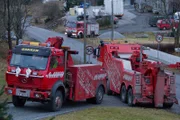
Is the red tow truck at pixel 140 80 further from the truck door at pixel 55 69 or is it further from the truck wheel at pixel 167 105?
the truck door at pixel 55 69

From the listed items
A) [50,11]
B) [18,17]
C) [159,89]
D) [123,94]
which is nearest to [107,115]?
[159,89]

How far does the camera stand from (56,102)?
61.1 feet

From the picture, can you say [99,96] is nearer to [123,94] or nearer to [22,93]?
[123,94]

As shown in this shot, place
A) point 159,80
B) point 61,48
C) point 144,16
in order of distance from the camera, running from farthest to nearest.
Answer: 1. point 144,16
2. point 159,80
3. point 61,48

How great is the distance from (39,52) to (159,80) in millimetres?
5767

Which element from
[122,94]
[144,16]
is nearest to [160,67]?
[122,94]

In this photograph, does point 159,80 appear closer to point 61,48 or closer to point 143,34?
point 61,48

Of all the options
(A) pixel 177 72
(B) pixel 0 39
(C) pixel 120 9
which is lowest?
(A) pixel 177 72

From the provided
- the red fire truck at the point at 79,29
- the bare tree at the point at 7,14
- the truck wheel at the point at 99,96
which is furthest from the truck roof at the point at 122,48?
the red fire truck at the point at 79,29

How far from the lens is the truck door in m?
18.0

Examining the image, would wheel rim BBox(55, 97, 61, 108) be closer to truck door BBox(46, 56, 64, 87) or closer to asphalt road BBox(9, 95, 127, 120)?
asphalt road BBox(9, 95, 127, 120)

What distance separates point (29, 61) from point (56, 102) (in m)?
1.87

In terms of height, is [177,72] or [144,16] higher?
[144,16]

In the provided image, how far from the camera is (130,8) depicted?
113625 mm
